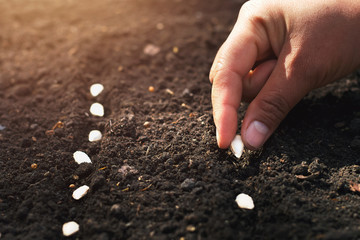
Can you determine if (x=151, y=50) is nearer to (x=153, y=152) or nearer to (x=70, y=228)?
(x=153, y=152)

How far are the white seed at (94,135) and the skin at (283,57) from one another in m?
0.60

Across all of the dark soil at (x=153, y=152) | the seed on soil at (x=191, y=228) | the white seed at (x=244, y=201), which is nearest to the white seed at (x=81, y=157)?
the dark soil at (x=153, y=152)

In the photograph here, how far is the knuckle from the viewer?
1460 mm

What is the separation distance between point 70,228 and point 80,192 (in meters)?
0.17

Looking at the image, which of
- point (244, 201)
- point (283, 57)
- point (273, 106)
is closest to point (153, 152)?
point (244, 201)

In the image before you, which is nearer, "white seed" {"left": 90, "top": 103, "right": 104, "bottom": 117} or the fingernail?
the fingernail

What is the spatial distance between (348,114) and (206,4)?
161 centimetres

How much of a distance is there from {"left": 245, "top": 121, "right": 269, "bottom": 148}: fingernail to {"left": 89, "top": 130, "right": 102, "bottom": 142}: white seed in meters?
0.74

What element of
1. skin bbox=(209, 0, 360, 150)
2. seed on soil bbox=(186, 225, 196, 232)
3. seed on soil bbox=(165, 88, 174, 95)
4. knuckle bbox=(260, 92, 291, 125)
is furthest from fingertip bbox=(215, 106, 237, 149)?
seed on soil bbox=(165, 88, 174, 95)

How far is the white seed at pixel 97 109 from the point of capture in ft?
5.98

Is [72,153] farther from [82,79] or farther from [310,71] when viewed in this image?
[310,71]

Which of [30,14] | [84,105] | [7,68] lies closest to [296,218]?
[84,105]

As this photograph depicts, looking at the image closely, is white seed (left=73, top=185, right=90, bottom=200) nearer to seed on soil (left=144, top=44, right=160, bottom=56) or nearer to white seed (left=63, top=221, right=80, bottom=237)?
white seed (left=63, top=221, right=80, bottom=237)

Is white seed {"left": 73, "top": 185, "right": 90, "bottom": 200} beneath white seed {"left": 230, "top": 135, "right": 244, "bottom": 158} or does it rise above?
above
